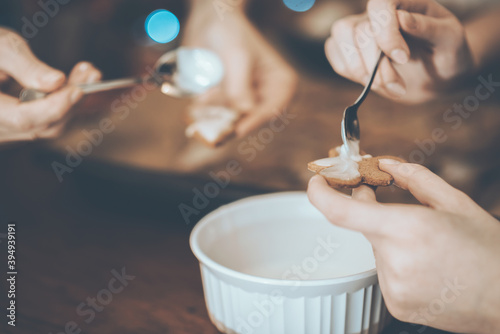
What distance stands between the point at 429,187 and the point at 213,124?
1.19 feet

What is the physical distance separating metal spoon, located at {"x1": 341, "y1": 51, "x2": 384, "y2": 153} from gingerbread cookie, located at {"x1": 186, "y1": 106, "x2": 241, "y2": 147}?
9.4 inches

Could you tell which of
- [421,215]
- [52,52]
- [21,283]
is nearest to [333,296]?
[421,215]

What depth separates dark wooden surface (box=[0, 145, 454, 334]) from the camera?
0.51 meters

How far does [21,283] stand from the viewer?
0.58 metres

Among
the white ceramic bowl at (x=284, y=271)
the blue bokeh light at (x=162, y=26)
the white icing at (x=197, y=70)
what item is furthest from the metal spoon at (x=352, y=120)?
the blue bokeh light at (x=162, y=26)

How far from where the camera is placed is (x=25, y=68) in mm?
570

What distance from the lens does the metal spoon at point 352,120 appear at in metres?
0.42

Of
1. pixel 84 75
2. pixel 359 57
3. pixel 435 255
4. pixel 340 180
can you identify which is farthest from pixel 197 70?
pixel 435 255

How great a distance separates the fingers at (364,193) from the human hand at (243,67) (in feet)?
1.11

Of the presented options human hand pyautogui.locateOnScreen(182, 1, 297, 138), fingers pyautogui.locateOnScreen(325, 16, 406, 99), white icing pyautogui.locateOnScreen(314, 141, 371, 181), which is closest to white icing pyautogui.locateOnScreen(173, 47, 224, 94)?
human hand pyautogui.locateOnScreen(182, 1, 297, 138)

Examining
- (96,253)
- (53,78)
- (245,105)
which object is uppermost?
(53,78)

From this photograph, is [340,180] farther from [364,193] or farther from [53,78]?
[53,78]

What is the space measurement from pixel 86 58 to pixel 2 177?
0.32 metres

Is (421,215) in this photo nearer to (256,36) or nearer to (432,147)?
(432,147)
